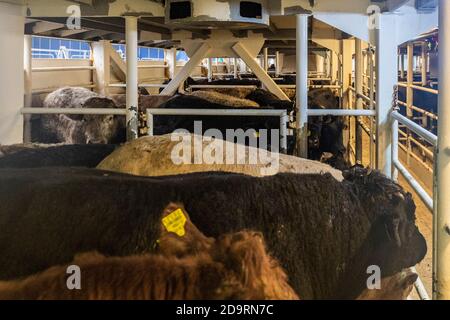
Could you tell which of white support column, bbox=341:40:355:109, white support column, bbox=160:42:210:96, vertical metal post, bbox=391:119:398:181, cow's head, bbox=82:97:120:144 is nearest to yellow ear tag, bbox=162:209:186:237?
vertical metal post, bbox=391:119:398:181

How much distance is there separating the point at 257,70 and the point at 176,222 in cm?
396

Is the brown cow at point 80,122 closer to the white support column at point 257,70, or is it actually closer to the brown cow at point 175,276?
the white support column at point 257,70

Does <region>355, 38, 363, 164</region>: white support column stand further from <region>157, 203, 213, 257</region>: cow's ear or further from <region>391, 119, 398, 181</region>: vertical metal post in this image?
<region>157, 203, 213, 257</region>: cow's ear

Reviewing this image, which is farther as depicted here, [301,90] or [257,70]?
[257,70]

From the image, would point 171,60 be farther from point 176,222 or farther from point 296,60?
point 176,222

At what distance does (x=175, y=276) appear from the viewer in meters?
2.08

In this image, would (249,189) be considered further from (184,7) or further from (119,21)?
(119,21)

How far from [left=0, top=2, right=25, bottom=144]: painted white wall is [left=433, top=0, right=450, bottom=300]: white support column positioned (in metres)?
3.63

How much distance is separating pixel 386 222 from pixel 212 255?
0.78 m

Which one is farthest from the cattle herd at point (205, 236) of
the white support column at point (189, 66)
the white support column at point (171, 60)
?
the white support column at point (171, 60)

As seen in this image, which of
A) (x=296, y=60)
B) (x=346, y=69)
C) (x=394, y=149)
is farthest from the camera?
(x=346, y=69)

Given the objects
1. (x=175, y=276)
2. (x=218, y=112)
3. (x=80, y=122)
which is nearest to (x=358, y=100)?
Answer: (x=218, y=112)

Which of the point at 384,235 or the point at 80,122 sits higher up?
the point at 80,122

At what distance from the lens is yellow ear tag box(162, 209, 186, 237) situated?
220cm
